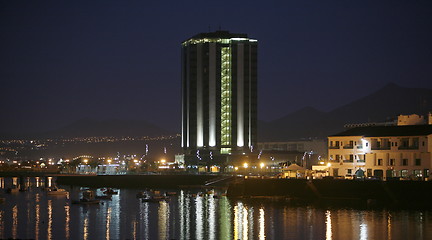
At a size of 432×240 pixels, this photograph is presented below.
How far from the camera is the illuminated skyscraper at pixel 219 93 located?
585 feet

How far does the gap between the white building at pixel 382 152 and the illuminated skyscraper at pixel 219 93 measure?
7171 centimetres

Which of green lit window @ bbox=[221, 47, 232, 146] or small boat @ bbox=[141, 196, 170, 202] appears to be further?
green lit window @ bbox=[221, 47, 232, 146]

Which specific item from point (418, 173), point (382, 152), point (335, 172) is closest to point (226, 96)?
point (335, 172)

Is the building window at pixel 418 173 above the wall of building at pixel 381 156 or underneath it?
underneath

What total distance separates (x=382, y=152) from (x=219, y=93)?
3211 inches

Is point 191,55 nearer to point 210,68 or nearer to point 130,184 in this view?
point 210,68

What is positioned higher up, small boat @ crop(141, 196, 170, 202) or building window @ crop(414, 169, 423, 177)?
building window @ crop(414, 169, 423, 177)

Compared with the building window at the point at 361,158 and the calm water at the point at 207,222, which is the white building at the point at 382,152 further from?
the calm water at the point at 207,222

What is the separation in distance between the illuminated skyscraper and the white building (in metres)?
71.7

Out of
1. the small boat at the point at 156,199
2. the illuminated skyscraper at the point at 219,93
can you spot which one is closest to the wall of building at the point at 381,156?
the small boat at the point at 156,199

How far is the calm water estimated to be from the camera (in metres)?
67.9

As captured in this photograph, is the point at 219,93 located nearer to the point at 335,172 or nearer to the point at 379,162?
the point at 335,172

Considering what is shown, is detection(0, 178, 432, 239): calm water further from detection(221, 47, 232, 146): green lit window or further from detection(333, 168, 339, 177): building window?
detection(221, 47, 232, 146): green lit window

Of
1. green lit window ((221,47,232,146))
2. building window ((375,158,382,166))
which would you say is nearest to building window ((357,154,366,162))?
building window ((375,158,382,166))
